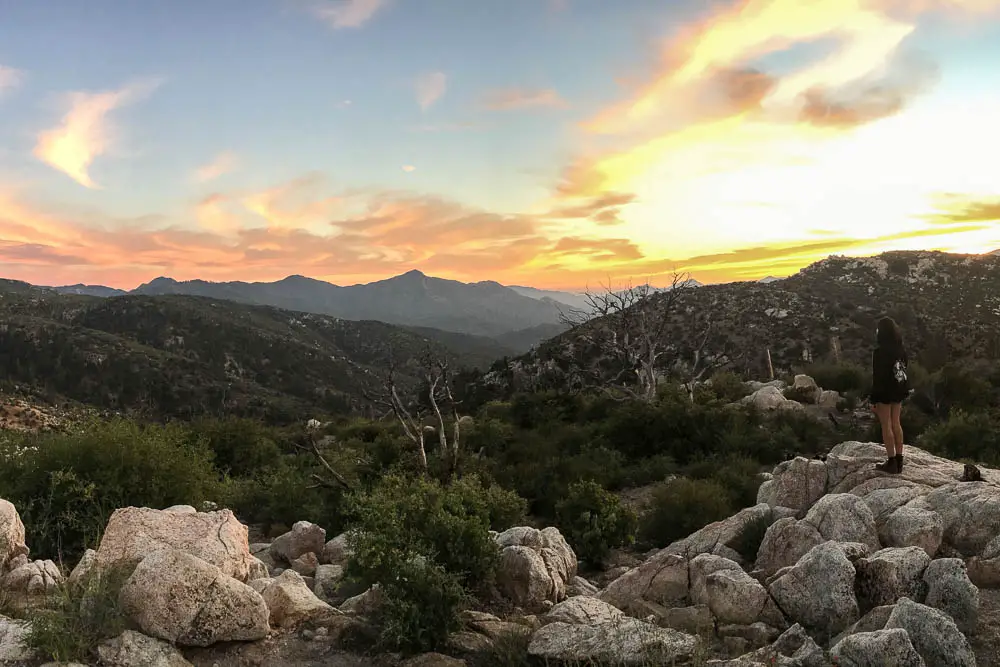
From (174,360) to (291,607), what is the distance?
9161 cm

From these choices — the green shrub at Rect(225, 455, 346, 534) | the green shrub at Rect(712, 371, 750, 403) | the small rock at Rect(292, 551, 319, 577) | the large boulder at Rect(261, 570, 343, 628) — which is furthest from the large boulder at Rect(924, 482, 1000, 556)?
the green shrub at Rect(712, 371, 750, 403)

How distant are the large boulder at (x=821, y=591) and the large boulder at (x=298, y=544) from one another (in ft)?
25.4

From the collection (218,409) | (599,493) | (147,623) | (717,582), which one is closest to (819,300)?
(599,493)

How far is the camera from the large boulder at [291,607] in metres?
6.33

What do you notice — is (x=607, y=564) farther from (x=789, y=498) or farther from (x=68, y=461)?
A: (x=68, y=461)

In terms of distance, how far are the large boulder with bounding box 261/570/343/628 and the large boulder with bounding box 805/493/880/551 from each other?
589 centimetres

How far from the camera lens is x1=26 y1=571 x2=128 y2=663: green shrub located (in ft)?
16.6

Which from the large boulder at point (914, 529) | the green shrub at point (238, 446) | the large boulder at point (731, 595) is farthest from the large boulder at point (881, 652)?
the green shrub at point (238, 446)

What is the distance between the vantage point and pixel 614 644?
493 centimetres

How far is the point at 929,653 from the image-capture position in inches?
176

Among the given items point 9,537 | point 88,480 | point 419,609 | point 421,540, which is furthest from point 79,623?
point 88,480

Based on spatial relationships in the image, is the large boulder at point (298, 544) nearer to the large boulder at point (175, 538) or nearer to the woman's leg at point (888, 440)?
the large boulder at point (175, 538)

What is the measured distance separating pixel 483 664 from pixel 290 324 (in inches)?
6103

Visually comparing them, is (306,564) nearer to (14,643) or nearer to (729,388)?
(14,643)
